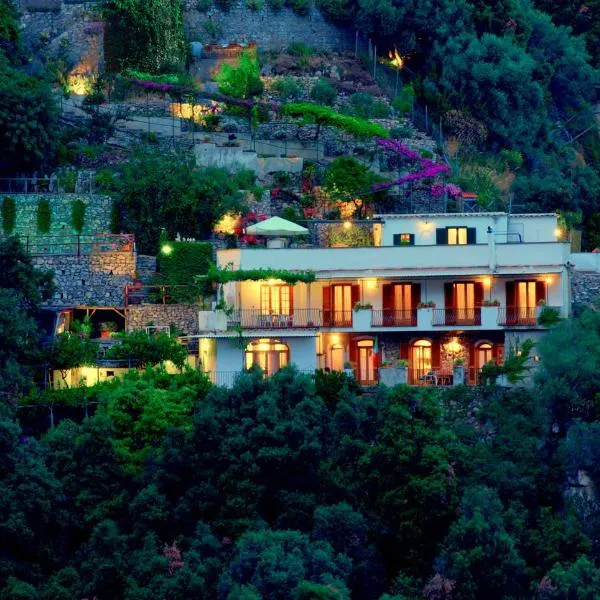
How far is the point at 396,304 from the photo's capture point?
70.7 m

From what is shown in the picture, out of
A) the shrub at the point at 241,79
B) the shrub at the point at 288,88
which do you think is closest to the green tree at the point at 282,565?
the shrub at the point at 241,79

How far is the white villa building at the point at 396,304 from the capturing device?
2729 inches

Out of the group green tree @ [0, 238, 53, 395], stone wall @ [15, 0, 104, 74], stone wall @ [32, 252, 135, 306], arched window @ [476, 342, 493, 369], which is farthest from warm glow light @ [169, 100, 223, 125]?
arched window @ [476, 342, 493, 369]

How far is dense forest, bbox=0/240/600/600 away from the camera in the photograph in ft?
197

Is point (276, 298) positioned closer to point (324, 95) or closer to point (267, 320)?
point (267, 320)

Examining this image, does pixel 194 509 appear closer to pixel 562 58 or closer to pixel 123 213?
pixel 123 213

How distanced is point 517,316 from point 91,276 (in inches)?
441

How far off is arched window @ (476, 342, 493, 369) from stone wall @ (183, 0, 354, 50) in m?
22.5

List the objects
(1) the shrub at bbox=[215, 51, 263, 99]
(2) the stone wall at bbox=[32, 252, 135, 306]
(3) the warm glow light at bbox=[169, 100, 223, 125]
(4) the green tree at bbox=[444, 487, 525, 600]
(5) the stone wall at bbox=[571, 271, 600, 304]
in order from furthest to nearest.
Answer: (1) the shrub at bbox=[215, 51, 263, 99] → (3) the warm glow light at bbox=[169, 100, 223, 125] → (5) the stone wall at bbox=[571, 271, 600, 304] → (2) the stone wall at bbox=[32, 252, 135, 306] → (4) the green tree at bbox=[444, 487, 525, 600]

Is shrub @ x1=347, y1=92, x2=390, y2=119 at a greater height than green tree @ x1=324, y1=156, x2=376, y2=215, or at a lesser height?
greater

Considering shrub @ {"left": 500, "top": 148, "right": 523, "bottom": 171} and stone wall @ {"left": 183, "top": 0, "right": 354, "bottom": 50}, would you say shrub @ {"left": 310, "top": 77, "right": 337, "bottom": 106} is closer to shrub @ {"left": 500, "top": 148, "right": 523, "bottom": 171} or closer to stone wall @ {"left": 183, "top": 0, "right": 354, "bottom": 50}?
stone wall @ {"left": 183, "top": 0, "right": 354, "bottom": 50}

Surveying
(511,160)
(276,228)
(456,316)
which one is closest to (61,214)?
(276,228)

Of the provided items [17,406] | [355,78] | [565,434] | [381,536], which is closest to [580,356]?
[565,434]

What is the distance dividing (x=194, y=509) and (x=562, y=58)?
33190 mm
